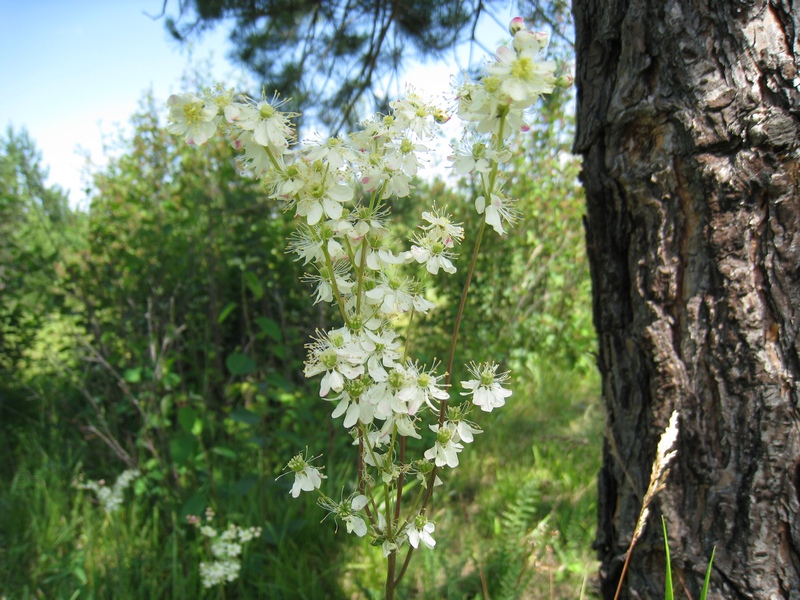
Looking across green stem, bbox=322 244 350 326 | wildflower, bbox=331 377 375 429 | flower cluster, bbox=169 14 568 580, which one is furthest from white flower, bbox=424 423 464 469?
green stem, bbox=322 244 350 326

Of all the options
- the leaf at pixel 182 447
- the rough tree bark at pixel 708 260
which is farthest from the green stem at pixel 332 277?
the leaf at pixel 182 447

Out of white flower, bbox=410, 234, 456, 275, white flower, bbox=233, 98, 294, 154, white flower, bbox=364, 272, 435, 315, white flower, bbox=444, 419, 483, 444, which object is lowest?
white flower, bbox=444, 419, 483, 444

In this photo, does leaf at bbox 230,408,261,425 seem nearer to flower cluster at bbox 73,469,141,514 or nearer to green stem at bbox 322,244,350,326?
flower cluster at bbox 73,469,141,514

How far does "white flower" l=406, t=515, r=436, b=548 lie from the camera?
0.82 metres

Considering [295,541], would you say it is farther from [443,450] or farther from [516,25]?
[516,25]

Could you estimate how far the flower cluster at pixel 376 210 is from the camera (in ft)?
2.43

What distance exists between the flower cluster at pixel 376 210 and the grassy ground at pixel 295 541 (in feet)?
2.98

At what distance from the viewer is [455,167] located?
2.73 feet

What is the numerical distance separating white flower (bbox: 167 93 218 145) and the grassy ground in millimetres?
1390

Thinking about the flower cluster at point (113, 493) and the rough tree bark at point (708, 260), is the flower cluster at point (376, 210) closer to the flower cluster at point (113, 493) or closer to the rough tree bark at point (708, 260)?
the rough tree bark at point (708, 260)

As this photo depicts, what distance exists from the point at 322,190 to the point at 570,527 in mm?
1644

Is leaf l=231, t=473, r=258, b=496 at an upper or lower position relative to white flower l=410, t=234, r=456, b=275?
lower

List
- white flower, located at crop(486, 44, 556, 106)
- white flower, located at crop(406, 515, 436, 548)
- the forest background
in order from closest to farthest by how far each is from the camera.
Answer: white flower, located at crop(486, 44, 556, 106) → white flower, located at crop(406, 515, 436, 548) → the forest background

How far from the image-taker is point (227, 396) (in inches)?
98.1
